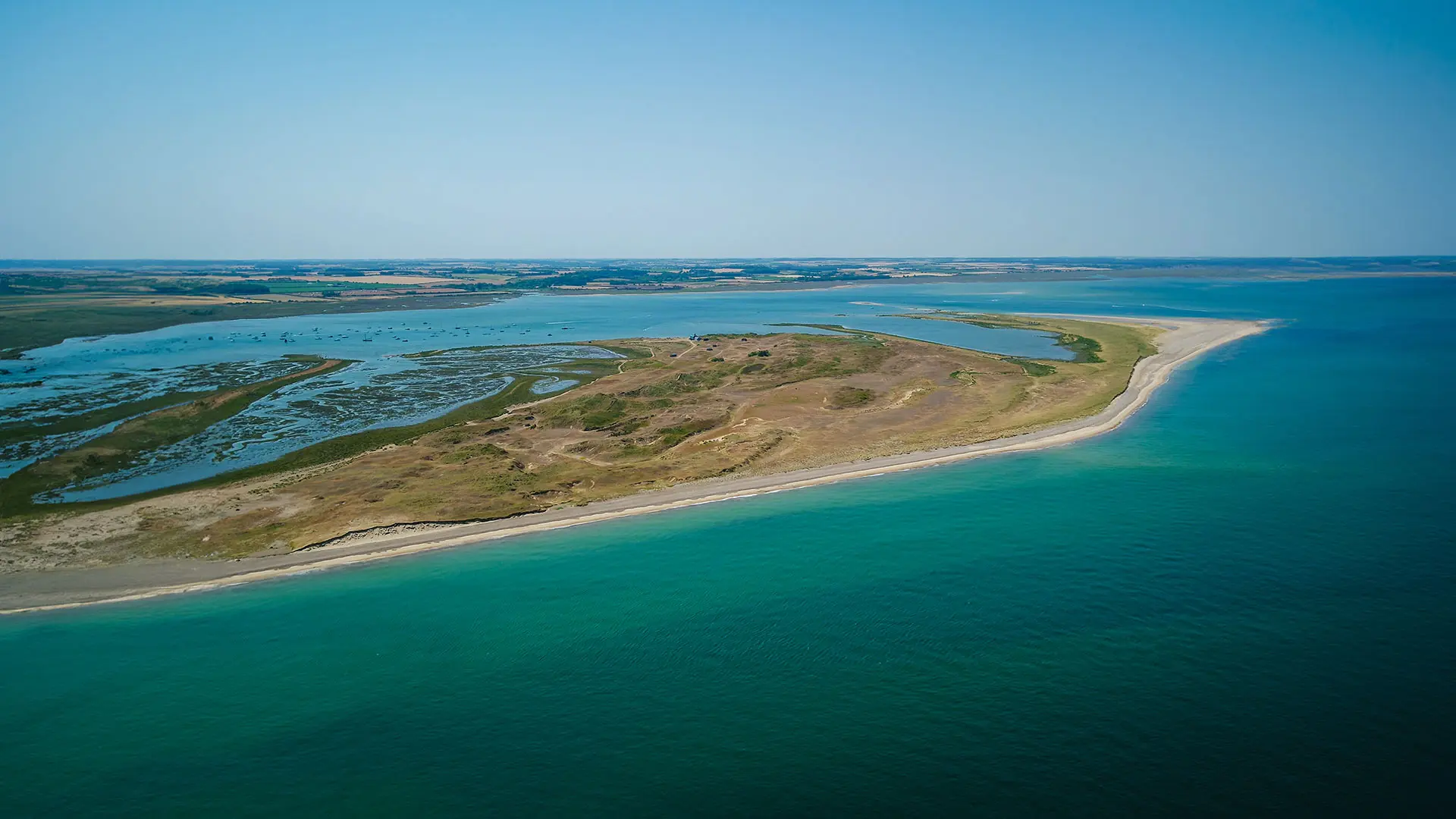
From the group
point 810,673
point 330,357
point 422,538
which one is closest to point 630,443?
point 422,538

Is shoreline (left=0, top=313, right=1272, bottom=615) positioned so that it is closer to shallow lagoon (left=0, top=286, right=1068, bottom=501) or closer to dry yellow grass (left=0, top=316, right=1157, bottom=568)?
dry yellow grass (left=0, top=316, right=1157, bottom=568)

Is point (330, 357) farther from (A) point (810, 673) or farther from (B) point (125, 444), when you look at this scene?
(A) point (810, 673)

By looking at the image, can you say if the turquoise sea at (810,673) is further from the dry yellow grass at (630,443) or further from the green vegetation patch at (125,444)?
the green vegetation patch at (125,444)

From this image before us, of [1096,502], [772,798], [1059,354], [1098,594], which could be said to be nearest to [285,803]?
[772,798]

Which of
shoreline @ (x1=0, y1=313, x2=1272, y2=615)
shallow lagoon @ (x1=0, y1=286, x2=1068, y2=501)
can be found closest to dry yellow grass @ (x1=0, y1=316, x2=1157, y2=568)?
shoreline @ (x1=0, y1=313, x2=1272, y2=615)

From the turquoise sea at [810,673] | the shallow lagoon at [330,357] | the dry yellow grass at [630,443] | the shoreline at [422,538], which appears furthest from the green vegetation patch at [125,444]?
the turquoise sea at [810,673]

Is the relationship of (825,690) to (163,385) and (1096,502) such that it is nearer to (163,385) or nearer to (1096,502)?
(1096,502)
